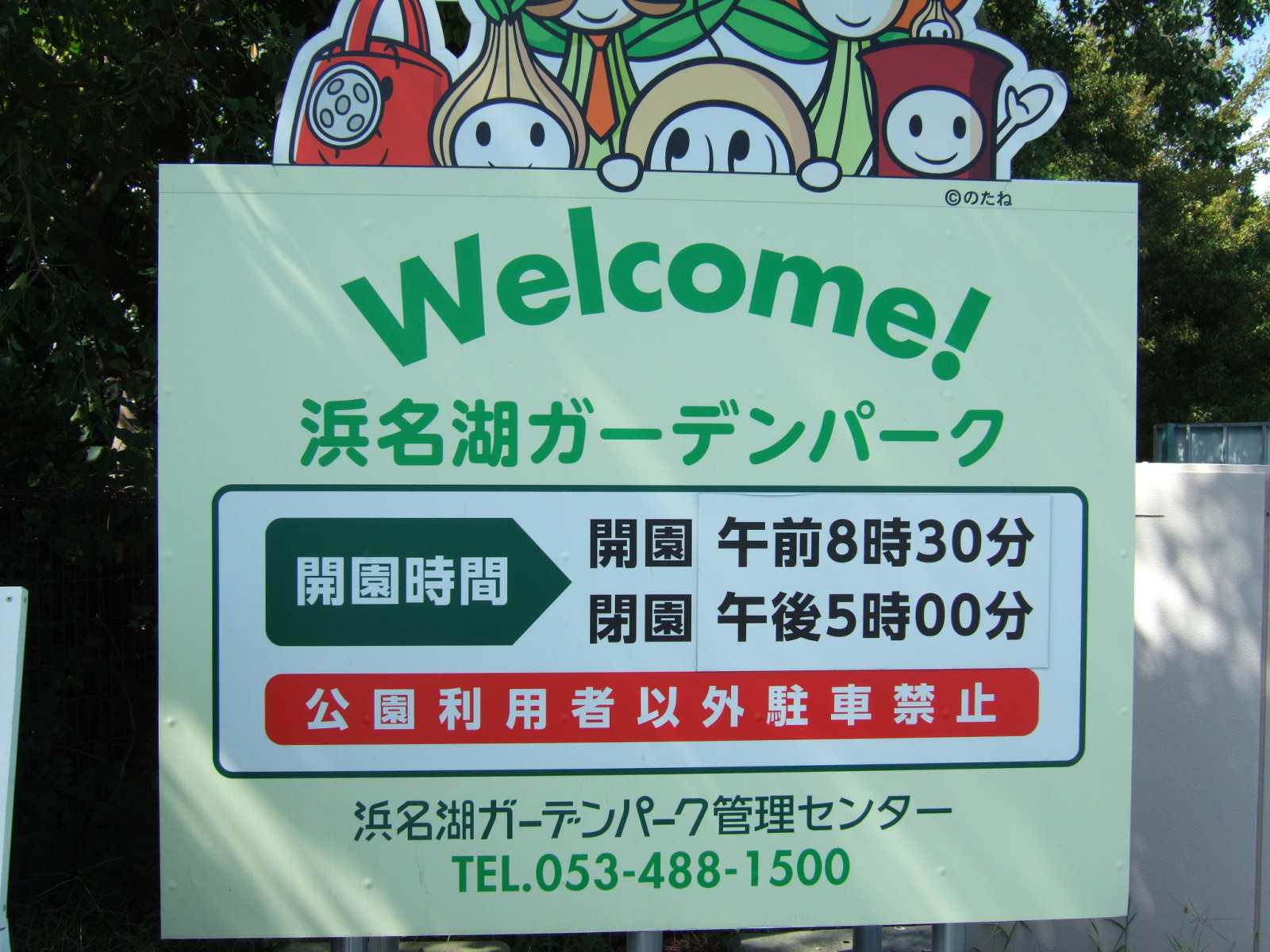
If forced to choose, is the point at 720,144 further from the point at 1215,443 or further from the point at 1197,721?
the point at 1215,443

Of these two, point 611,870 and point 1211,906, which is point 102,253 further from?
point 1211,906

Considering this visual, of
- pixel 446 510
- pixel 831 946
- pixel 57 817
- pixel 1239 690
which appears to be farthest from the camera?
pixel 57 817

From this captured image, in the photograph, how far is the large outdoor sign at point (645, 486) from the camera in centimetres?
235

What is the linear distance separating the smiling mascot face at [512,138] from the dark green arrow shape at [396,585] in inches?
36.2

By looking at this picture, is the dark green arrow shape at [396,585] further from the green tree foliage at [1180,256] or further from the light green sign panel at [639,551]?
the green tree foliage at [1180,256]

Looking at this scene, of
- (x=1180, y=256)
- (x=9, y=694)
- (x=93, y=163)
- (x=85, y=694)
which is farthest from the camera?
(x=1180, y=256)

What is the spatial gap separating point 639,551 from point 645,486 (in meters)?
0.17

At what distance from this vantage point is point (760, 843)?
2.43 meters

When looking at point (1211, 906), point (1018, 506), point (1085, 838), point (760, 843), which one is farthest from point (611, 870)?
point (1211, 906)

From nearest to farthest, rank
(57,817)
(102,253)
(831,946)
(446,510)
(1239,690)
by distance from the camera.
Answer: (446,510)
(1239,690)
(831,946)
(57,817)
(102,253)

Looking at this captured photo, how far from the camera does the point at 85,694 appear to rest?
3.88 meters

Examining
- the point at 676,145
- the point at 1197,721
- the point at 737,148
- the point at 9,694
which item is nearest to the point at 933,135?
the point at 737,148

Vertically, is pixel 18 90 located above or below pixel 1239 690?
above

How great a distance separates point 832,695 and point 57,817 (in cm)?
320
